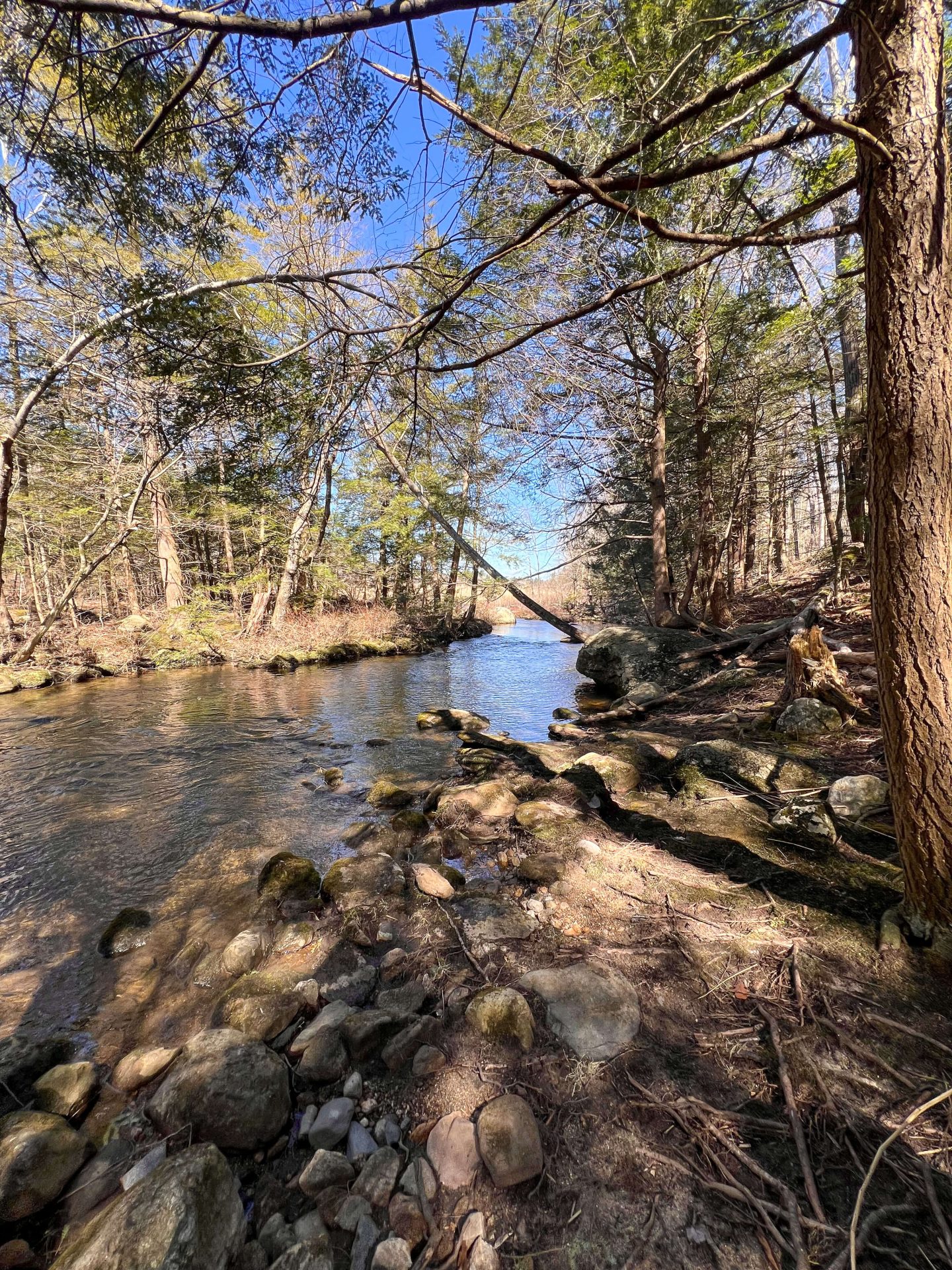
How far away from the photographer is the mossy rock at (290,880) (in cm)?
297

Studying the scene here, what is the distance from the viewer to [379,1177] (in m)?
1.37

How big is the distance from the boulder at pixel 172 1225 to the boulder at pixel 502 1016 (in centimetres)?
83

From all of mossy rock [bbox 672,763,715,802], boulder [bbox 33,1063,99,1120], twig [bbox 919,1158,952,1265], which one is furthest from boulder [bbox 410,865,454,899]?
twig [bbox 919,1158,952,1265]

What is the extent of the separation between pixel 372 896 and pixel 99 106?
15.5 feet

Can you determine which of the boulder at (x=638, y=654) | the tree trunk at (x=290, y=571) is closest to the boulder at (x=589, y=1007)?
the boulder at (x=638, y=654)

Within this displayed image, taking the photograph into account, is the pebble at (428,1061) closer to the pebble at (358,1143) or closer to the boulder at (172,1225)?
the pebble at (358,1143)

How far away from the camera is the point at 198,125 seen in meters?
2.55

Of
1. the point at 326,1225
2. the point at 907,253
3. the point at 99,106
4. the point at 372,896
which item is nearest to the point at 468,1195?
the point at 326,1225

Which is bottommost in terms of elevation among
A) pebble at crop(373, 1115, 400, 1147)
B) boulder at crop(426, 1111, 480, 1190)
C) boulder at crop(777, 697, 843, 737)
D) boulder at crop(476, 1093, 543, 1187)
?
pebble at crop(373, 1115, 400, 1147)

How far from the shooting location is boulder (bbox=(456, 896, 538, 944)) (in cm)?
234

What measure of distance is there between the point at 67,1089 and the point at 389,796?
282 centimetres

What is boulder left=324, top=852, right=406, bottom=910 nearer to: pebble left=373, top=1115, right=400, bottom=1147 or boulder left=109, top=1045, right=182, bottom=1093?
boulder left=109, top=1045, right=182, bottom=1093

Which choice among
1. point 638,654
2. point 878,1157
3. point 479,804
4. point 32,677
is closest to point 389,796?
point 479,804

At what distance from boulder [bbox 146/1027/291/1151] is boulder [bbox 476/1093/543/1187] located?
73 cm
